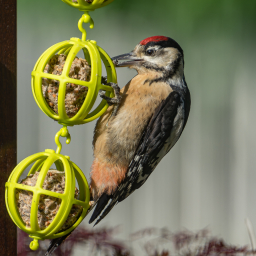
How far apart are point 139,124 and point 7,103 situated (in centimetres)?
57

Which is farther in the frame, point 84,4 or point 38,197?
point 84,4

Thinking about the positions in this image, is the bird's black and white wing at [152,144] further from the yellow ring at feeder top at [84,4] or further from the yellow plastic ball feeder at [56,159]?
the yellow ring at feeder top at [84,4]

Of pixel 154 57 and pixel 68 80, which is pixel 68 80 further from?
pixel 154 57

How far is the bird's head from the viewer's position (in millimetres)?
1642

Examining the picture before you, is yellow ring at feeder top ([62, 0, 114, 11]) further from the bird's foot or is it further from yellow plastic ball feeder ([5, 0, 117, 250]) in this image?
the bird's foot

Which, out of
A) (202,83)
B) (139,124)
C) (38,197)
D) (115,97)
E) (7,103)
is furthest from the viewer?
(202,83)

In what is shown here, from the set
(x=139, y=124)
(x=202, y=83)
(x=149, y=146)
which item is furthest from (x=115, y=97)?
(x=202, y=83)

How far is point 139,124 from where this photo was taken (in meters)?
1.57

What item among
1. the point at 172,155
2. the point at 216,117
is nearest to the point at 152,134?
the point at 172,155

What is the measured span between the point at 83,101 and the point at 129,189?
22.0 inches

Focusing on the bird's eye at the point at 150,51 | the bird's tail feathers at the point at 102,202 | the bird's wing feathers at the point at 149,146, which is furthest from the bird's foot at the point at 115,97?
the bird's tail feathers at the point at 102,202

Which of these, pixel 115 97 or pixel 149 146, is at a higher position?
pixel 115 97

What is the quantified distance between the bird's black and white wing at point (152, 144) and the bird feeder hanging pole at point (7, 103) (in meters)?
0.40

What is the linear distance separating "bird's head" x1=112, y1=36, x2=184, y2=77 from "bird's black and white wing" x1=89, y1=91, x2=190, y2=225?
148 mm
